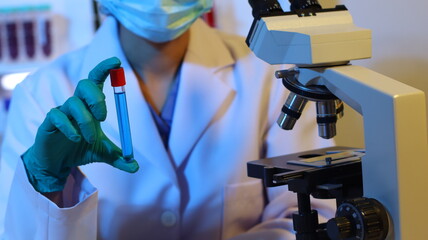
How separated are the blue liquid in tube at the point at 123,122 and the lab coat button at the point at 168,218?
34 centimetres

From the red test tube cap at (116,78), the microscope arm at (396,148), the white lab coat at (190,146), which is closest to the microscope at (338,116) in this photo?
the microscope arm at (396,148)

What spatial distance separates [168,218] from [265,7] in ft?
1.93

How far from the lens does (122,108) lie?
940mm

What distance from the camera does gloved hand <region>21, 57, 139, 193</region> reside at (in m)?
0.90

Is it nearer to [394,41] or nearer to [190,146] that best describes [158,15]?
[190,146]

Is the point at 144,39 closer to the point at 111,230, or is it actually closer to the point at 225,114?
the point at 225,114

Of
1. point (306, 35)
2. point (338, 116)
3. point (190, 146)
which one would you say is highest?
point (306, 35)

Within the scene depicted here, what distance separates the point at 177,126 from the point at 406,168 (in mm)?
657

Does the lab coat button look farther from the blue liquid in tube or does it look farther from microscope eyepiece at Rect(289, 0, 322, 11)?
microscope eyepiece at Rect(289, 0, 322, 11)

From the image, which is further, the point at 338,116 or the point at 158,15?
the point at 158,15

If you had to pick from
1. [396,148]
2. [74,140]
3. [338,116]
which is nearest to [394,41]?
[338,116]

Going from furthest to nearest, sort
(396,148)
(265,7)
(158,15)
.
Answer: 1. (158,15)
2. (265,7)
3. (396,148)

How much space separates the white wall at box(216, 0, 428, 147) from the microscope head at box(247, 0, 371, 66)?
1.24 feet

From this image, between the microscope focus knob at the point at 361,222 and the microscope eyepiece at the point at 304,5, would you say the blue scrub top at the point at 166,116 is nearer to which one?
the microscope eyepiece at the point at 304,5
